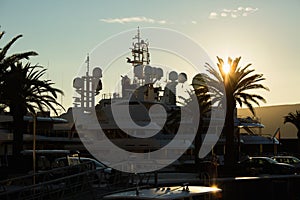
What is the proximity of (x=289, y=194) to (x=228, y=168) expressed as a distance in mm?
14470

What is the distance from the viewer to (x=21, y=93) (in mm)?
35031

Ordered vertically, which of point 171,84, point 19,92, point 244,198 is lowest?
point 244,198

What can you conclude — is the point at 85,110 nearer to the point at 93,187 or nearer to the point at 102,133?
the point at 102,133

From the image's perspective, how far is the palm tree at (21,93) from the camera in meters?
32.3

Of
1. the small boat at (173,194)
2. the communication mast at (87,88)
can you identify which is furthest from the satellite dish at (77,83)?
the small boat at (173,194)

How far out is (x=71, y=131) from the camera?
232 ft

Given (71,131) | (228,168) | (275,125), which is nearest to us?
(228,168)

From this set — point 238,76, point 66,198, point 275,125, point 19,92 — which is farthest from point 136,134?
point 275,125

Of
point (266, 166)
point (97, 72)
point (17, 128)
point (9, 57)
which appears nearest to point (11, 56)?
point (9, 57)

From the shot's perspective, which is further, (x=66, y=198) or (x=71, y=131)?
(x=71, y=131)

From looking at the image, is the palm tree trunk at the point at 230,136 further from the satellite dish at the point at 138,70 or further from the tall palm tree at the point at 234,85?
the satellite dish at the point at 138,70

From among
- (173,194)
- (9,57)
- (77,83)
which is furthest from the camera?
(77,83)

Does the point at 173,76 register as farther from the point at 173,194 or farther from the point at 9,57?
the point at 173,194

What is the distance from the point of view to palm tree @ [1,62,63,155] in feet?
106
